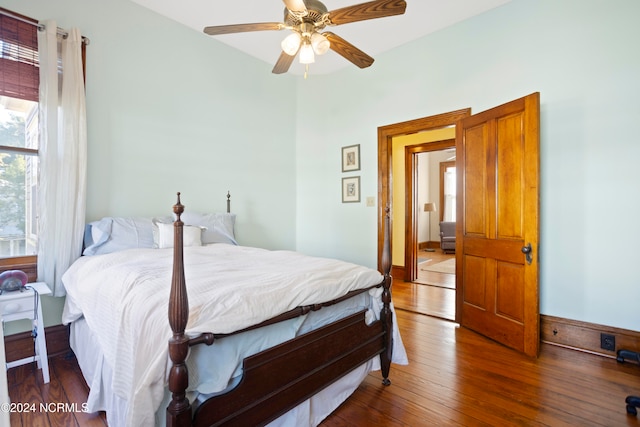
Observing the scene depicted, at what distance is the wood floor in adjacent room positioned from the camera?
5.49 ft

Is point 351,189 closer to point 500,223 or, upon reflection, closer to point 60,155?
point 500,223

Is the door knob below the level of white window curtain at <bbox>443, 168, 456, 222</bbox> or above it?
below

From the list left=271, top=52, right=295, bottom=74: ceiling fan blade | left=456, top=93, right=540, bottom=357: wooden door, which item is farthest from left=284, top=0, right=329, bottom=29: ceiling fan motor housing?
left=456, top=93, right=540, bottom=357: wooden door

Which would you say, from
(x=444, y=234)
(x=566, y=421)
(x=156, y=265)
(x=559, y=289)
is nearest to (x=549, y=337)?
(x=559, y=289)

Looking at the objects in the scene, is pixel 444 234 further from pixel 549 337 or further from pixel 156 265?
pixel 156 265

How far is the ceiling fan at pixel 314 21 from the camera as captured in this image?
180 centimetres

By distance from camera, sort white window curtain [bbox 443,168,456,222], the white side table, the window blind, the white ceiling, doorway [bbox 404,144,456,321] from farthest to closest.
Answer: white window curtain [bbox 443,168,456,222] < doorway [bbox 404,144,456,321] < the white ceiling < the window blind < the white side table

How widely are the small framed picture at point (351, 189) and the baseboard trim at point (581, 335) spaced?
2.36 metres

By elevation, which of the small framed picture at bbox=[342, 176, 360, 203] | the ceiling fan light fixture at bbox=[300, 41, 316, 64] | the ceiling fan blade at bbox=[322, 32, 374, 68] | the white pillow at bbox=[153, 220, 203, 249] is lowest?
the white pillow at bbox=[153, 220, 203, 249]

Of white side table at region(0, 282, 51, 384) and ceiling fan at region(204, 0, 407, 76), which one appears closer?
ceiling fan at region(204, 0, 407, 76)

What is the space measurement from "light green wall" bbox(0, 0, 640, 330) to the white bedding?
1.27 m

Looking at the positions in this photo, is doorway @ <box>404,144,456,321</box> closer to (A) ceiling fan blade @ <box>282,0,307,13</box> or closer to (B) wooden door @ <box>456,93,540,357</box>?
(B) wooden door @ <box>456,93,540,357</box>

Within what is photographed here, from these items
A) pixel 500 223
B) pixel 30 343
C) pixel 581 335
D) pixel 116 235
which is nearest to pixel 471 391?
pixel 581 335

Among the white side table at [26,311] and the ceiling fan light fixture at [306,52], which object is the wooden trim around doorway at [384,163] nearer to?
the ceiling fan light fixture at [306,52]
